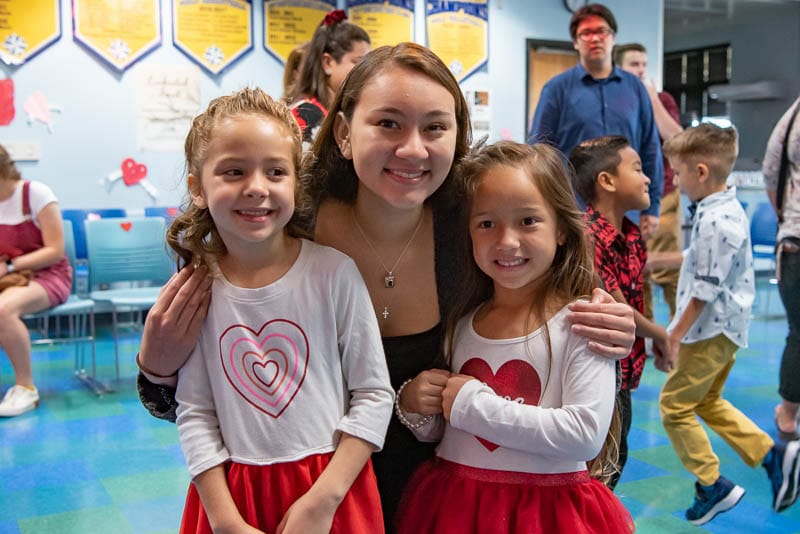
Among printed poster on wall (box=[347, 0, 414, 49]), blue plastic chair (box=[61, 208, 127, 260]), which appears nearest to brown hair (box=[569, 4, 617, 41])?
printed poster on wall (box=[347, 0, 414, 49])

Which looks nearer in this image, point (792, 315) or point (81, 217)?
point (792, 315)

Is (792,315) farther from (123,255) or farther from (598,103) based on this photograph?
(123,255)

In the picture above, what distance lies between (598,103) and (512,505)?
273cm

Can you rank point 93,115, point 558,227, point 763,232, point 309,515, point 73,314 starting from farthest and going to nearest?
point 763,232 < point 93,115 < point 73,314 < point 558,227 < point 309,515

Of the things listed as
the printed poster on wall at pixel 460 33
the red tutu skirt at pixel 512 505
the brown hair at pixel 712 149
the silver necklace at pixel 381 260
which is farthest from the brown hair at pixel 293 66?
the printed poster on wall at pixel 460 33

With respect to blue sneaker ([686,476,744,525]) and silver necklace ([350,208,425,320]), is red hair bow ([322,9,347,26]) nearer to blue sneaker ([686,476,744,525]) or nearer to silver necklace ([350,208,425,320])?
silver necklace ([350,208,425,320])

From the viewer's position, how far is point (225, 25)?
251 inches

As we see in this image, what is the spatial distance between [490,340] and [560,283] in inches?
6.6

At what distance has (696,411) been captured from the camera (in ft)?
9.66

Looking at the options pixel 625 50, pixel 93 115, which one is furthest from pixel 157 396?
pixel 93 115

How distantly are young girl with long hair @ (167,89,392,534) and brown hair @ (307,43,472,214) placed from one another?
0.16 meters

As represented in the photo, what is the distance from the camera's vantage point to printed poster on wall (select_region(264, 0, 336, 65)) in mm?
6535

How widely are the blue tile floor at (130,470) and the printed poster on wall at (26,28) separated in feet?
8.32

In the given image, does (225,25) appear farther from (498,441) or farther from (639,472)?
(498,441)
